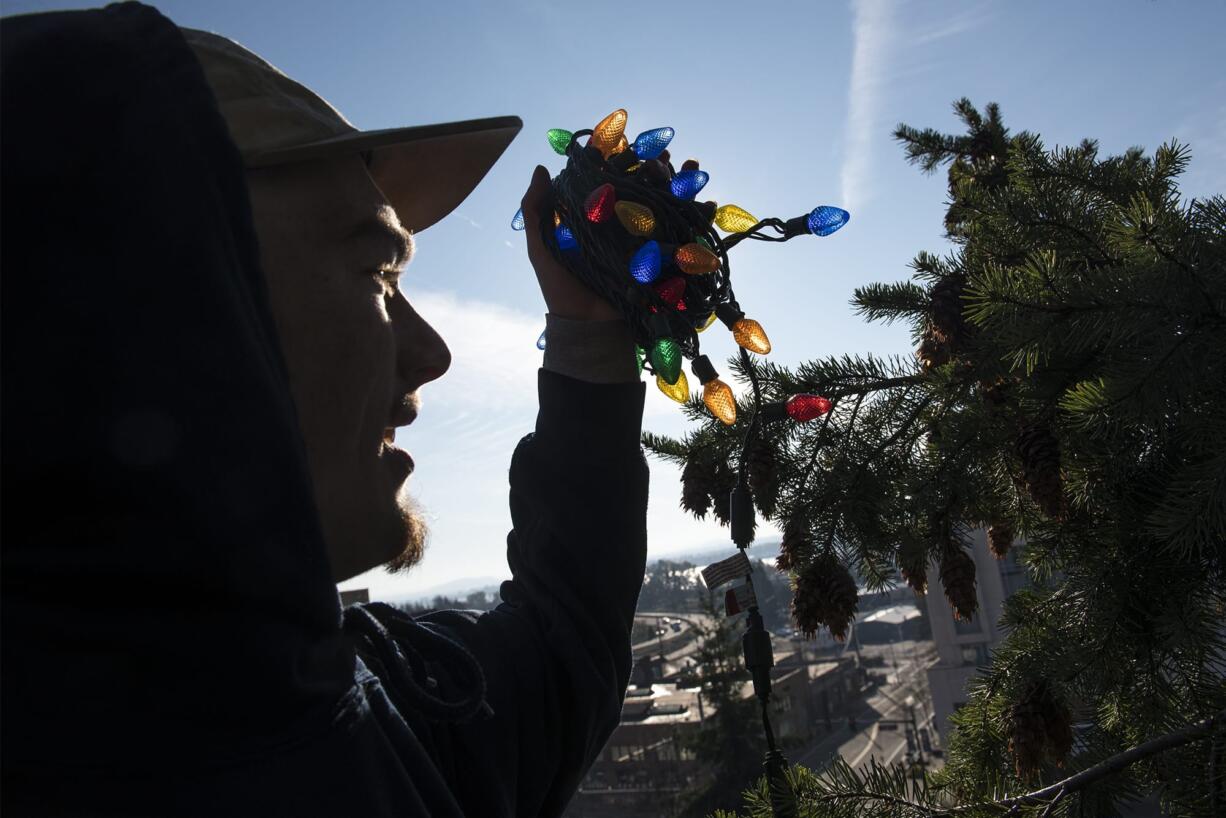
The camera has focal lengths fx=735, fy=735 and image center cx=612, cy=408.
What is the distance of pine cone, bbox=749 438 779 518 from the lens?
2094 millimetres

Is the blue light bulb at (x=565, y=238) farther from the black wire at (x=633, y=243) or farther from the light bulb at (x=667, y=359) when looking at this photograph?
the light bulb at (x=667, y=359)

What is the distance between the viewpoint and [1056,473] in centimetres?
169

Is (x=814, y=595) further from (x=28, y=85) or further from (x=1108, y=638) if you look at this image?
(x=28, y=85)

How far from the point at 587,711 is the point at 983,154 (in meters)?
2.86

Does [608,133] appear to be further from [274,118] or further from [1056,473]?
[1056,473]

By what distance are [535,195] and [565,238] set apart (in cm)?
14

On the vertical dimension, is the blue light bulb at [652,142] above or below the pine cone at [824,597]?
above

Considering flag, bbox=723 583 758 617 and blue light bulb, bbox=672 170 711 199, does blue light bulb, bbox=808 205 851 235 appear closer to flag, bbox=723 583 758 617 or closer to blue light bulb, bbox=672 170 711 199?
blue light bulb, bbox=672 170 711 199

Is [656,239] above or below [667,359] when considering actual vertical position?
above

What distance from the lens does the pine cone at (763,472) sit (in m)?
2.09

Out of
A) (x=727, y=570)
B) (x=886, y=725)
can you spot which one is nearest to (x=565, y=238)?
(x=727, y=570)

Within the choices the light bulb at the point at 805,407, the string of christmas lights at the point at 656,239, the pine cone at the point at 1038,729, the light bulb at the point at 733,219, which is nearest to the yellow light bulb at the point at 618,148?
the string of christmas lights at the point at 656,239

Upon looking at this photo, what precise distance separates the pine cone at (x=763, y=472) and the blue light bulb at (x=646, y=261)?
853mm

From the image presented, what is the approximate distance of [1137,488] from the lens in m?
1.87
